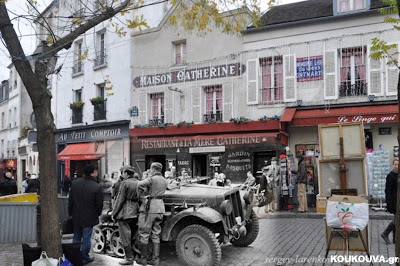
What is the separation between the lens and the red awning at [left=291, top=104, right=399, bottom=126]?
1259 centimetres

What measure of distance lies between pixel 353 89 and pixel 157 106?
6.81 metres

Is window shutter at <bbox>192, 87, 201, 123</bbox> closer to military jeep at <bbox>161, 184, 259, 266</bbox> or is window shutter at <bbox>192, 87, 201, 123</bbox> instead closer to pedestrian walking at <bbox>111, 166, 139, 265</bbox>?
military jeep at <bbox>161, 184, 259, 266</bbox>

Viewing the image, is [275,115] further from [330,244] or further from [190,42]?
[330,244]

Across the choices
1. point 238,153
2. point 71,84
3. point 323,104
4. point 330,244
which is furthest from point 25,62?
point 71,84

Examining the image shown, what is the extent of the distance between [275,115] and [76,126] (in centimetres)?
700

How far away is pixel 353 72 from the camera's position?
535 inches

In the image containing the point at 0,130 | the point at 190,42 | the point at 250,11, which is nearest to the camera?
the point at 250,11

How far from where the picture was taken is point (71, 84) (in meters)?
16.6

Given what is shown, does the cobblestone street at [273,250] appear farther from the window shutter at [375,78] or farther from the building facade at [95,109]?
the window shutter at [375,78]

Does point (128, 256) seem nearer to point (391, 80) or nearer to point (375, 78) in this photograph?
point (375, 78)

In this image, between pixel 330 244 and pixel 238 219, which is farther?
pixel 238 219

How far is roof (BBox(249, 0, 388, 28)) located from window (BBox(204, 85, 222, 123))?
→ 9.44 ft

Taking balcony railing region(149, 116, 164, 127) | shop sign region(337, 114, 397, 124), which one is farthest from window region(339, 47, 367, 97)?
balcony railing region(149, 116, 164, 127)

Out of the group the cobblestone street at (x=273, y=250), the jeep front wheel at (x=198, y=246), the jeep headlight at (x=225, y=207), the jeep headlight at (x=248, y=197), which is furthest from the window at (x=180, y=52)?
the jeep front wheel at (x=198, y=246)
